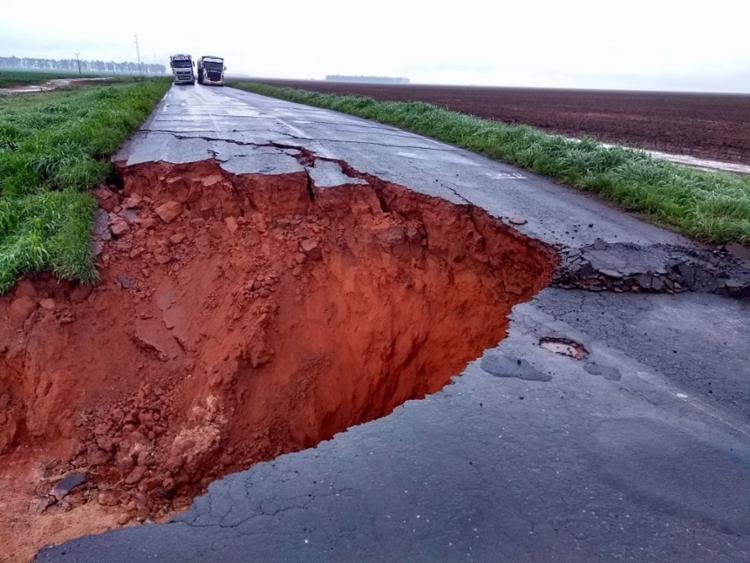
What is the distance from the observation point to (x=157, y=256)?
17.9 ft

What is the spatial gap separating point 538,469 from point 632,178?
6.47 meters

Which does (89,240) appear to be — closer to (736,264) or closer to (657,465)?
(657,465)

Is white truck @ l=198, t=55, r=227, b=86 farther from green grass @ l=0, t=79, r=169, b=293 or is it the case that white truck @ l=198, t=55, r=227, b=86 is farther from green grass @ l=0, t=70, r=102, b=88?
green grass @ l=0, t=79, r=169, b=293

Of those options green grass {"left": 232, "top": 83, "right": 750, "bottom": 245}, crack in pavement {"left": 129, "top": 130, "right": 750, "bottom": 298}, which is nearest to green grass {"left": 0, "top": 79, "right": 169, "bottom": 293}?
crack in pavement {"left": 129, "top": 130, "right": 750, "bottom": 298}

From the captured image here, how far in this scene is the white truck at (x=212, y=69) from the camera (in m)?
43.9

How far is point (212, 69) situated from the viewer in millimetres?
44062

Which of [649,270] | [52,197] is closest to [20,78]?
[52,197]

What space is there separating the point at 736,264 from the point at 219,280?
17.1 feet

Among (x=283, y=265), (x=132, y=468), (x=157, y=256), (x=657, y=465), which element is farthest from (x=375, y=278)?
(x=657, y=465)

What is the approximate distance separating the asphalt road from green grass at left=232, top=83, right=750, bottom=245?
1927mm

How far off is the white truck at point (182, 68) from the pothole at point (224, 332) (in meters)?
41.3

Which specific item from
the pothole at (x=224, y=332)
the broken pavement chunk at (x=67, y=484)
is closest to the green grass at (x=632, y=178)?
the pothole at (x=224, y=332)

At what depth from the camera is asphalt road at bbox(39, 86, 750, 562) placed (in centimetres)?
234

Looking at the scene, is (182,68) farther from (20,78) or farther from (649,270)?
(649,270)
